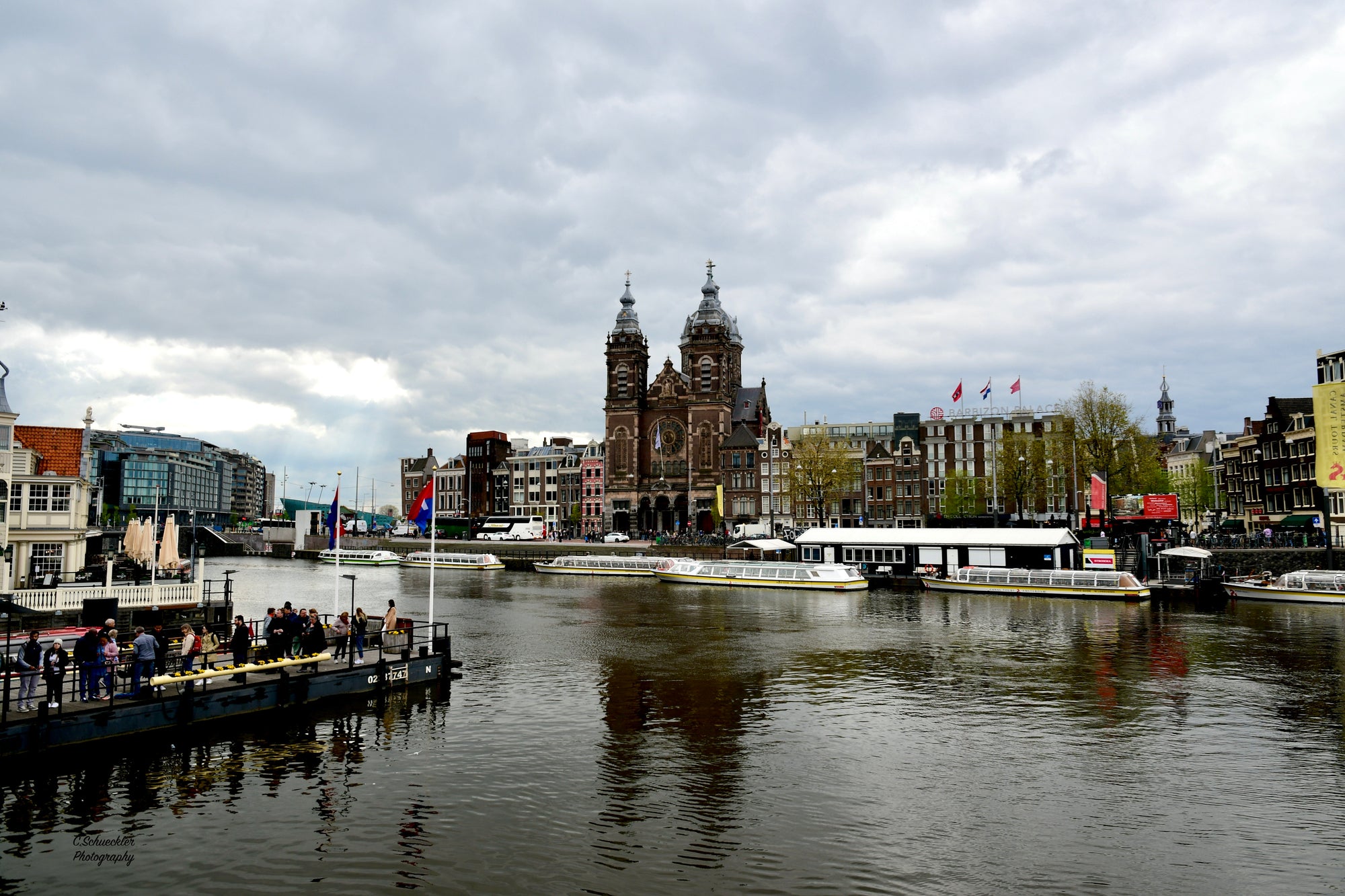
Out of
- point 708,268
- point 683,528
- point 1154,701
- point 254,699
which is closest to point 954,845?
point 1154,701

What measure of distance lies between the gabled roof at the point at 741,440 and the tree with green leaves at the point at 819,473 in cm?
1103

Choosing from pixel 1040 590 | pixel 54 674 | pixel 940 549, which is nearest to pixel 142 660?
pixel 54 674

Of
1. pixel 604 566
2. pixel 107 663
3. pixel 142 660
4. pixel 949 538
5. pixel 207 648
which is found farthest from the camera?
pixel 604 566

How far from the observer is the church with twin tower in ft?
461

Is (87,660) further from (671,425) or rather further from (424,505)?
(671,425)

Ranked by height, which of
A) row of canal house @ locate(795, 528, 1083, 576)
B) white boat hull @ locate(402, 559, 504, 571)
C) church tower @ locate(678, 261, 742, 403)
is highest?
church tower @ locate(678, 261, 742, 403)

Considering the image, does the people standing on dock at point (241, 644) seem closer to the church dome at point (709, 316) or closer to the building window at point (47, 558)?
the building window at point (47, 558)

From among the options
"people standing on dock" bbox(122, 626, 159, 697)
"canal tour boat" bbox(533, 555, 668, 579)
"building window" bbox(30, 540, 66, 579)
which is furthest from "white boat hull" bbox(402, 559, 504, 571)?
"people standing on dock" bbox(122, 626, 159, 697)

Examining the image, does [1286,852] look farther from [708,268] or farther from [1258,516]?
[708,268]

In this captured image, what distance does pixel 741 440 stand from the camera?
453 feet

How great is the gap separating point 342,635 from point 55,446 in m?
30.9

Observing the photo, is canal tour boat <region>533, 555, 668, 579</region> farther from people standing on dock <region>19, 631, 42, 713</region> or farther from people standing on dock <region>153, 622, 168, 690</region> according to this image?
people standing on dock <region>19, 631, 42, 713</region>

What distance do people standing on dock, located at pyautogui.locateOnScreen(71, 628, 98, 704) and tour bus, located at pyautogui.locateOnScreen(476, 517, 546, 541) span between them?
347 ft

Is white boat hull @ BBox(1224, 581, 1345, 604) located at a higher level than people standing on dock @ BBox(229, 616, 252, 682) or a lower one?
lower
